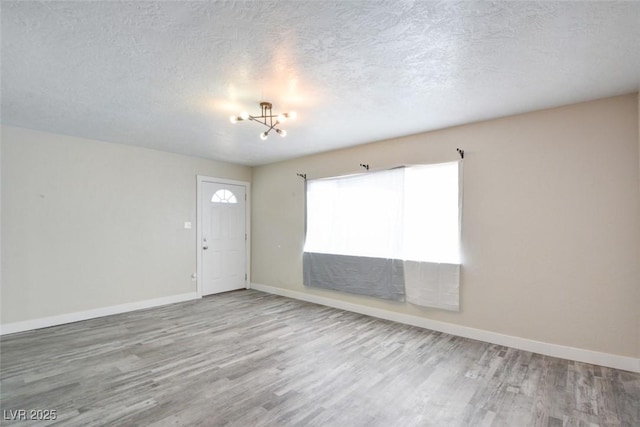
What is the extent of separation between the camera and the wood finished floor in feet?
7.08

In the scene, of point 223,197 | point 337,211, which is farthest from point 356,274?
point 223,197

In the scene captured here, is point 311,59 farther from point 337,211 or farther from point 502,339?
point 502,339

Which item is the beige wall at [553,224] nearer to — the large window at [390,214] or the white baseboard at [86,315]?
the large window at [390,214]

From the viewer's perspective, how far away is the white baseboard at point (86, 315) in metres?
3.79

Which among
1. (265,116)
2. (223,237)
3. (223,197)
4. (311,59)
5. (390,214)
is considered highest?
(311,59)

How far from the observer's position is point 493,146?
3.52m

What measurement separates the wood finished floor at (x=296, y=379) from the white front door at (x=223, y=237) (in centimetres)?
184

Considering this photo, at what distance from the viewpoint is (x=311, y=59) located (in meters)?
2.23

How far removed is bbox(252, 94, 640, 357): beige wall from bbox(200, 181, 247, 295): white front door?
3581 millimetres

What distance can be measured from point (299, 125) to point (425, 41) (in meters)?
1.96

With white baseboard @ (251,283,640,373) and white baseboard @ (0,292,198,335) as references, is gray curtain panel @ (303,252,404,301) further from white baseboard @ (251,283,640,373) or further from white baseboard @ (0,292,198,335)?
white baseboard @ (0,292,198,335)

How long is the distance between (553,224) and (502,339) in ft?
4.47

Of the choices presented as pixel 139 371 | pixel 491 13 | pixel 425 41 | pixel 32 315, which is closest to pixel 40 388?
pixel 139 371

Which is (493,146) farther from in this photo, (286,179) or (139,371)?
(139,371)
